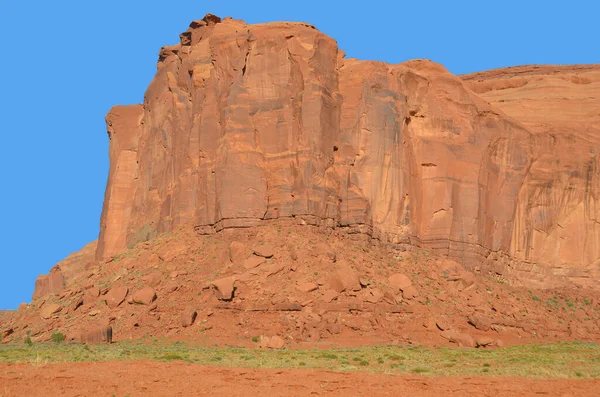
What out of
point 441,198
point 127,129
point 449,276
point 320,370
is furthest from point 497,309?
point 127,129

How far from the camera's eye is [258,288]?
58.2 m

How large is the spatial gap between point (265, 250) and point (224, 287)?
3903mm

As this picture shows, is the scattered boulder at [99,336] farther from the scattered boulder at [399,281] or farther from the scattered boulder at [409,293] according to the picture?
the scattered boulder at [409,293]

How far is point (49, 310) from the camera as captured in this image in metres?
62.3

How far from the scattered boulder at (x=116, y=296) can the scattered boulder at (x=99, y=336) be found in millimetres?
3882

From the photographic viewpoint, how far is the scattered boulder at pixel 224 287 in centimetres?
5741

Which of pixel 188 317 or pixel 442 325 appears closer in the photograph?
pixel 188 317

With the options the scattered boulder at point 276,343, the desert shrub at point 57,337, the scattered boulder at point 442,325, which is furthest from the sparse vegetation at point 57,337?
A: the scattered boulder at point 442,325

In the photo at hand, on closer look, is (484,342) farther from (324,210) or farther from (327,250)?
(324,210)

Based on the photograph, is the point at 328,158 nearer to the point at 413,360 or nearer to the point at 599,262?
the point at 413,360

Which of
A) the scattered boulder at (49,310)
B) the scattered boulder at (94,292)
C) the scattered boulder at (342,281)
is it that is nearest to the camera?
the scattered boulder at (342,281)

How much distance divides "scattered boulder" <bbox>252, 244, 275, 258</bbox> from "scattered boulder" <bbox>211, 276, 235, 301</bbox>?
2764 millimetres

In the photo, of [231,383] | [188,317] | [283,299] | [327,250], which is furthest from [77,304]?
[231,383]

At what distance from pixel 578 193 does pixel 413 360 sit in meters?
32.0
